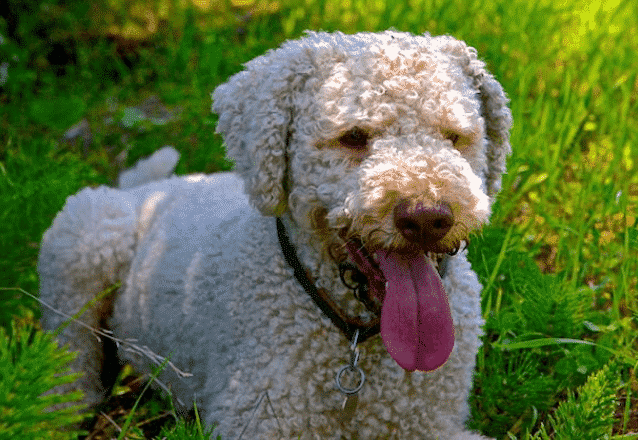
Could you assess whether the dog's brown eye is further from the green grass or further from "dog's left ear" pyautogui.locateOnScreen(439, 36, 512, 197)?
the green grass

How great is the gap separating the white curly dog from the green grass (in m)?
0.36

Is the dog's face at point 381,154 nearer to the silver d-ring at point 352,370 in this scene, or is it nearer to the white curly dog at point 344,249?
the white curly dog at point 344,249

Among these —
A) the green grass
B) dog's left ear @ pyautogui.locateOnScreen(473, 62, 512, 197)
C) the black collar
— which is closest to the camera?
the black collar

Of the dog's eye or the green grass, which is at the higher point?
the dog's eye

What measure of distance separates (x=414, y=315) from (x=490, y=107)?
2.81 feet

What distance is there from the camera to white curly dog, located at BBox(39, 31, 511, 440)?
195 cm

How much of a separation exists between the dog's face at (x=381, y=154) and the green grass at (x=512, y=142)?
59 cm

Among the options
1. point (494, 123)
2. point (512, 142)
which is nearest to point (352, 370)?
point (494, 123)

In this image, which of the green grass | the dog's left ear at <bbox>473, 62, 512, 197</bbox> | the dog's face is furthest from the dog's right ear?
the green grass

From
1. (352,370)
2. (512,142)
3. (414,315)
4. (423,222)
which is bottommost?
(352,370)

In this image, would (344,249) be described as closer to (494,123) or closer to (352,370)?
(352,370)

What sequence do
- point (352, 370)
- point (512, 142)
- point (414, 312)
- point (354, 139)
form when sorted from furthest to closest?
point (512, 142), point (352, 370), point (354, 139), point (414, 312)

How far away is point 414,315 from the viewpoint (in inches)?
77.1

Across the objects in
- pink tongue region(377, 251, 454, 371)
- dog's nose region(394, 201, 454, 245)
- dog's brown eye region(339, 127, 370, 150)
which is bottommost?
pink tongue region(377, 251, 454, 371)
